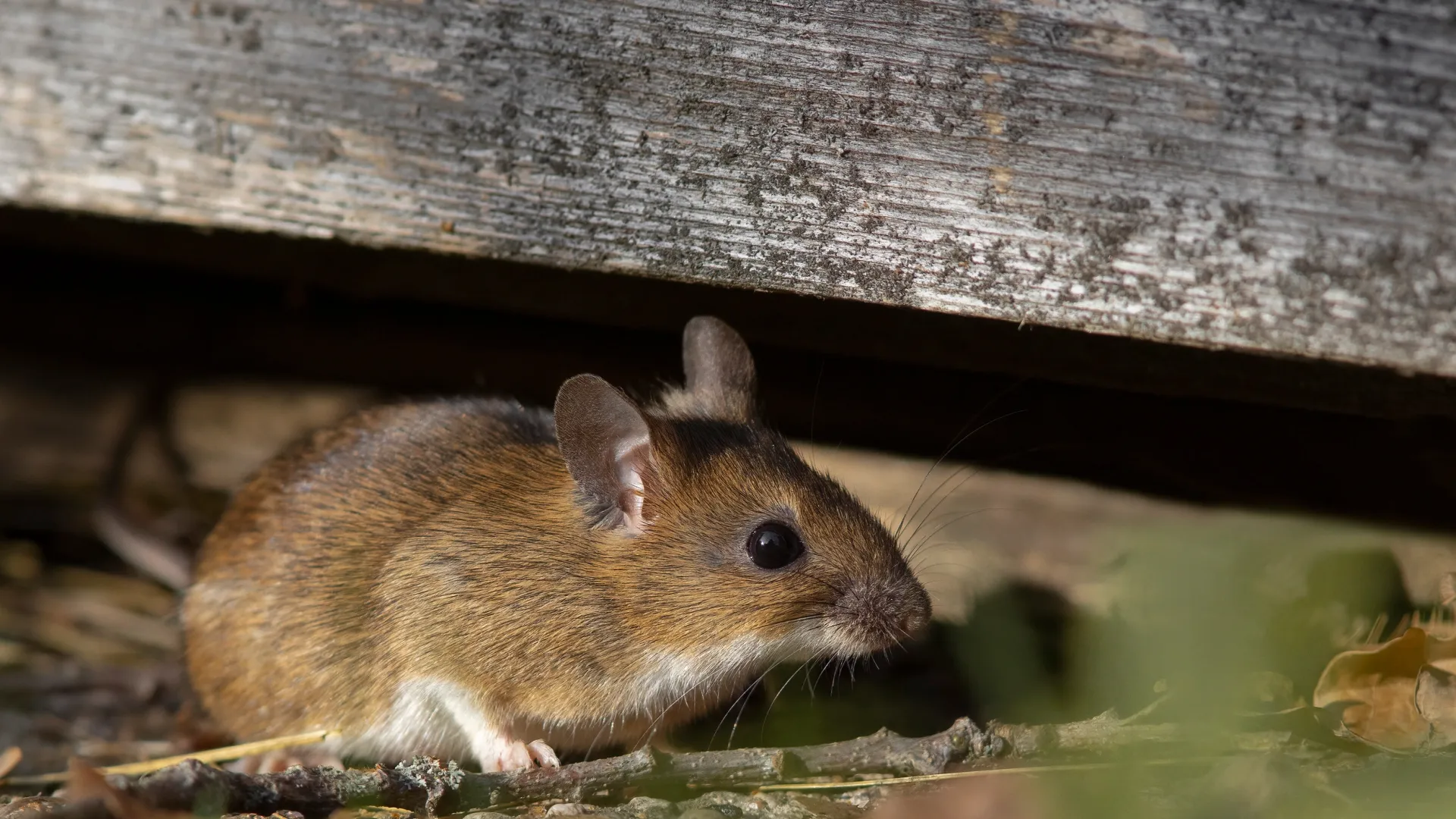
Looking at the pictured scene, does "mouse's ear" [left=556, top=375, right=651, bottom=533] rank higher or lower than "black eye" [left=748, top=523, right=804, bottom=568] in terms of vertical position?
higher

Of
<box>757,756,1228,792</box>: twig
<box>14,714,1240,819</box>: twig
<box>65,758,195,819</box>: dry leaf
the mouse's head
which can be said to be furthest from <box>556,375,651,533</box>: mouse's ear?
<box>65,758,195,819</box>: dry leaf

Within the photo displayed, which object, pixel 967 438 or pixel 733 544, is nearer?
pixel 733 544

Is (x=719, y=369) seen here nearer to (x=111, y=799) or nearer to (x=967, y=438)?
(x=967, y=438)

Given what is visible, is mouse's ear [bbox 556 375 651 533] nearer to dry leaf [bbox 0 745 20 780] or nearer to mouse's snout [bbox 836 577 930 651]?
mouse's snout [bbox 836 577 930 651]

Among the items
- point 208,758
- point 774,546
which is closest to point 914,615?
point 774,546

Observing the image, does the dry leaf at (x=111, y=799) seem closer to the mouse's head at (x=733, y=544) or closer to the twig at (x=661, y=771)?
the twig at (x=661, y=771)
